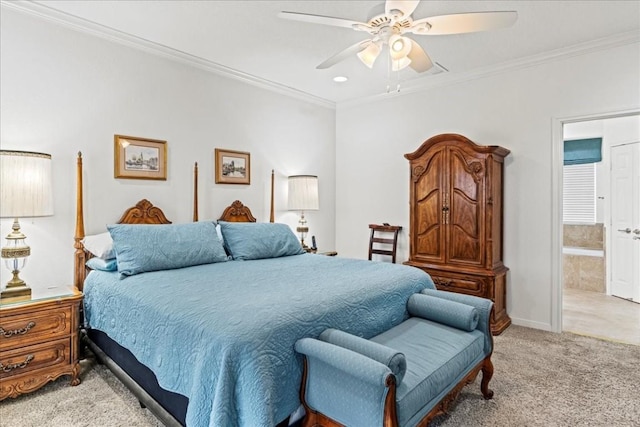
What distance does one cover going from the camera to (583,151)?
534cm

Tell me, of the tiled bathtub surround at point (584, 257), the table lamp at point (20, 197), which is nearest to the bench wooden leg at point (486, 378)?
the table lamp at point (20, 197)

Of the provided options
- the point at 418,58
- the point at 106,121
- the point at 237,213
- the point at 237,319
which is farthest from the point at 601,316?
the point at 106,121

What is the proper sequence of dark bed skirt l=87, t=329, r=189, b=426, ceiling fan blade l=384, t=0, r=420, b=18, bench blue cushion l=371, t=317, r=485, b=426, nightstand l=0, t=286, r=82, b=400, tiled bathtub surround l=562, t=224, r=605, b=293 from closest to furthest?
bench blue cushion l=371, t=317, r=485, b=426 → dark bed skirt l=87, t=329, r=189, b=426 → ceiling fan blade l=384, t=0, r=420, b=18 → nightstand l=0, t=286, r=82, b=400 → tiled bathtub surround l=562, t=224, r=605, b=293

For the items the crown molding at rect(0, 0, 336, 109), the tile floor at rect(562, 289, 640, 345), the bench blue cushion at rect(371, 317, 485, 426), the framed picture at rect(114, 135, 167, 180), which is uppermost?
the crown molding at rect(0, 0, 336, 109)

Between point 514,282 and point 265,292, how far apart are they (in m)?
2.93

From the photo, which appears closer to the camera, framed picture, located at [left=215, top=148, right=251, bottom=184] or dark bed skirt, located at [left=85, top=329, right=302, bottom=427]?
dark bed skirt, located at [left=85, top=329, right=302, bottom=427]

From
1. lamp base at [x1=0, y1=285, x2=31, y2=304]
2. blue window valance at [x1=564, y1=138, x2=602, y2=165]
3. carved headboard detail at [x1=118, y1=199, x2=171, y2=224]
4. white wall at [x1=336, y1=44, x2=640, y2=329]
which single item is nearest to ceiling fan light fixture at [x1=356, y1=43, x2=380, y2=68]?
white wall at [x1=336, y1=44, x2=640, y2=329]

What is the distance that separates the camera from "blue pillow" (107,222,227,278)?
257cm

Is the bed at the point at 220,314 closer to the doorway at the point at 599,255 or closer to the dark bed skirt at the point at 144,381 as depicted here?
the dark bed skirt at the point at 144,381

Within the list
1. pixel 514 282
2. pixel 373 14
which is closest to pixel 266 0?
pixel 373 14

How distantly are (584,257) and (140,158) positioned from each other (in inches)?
235

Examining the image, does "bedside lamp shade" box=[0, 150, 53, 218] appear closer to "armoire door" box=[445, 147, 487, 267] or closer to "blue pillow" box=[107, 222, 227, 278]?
"blue pillow" box=[107, 222, 227, 278]

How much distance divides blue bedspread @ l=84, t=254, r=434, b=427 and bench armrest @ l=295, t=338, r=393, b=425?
88 millimetres

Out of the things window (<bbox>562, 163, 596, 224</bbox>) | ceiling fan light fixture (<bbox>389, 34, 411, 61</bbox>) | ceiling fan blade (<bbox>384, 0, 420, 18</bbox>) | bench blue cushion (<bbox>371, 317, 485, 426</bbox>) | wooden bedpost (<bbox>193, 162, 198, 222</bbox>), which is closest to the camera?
bench blue cushion (<bbox>371, 317, 485, 426</bbox>)
